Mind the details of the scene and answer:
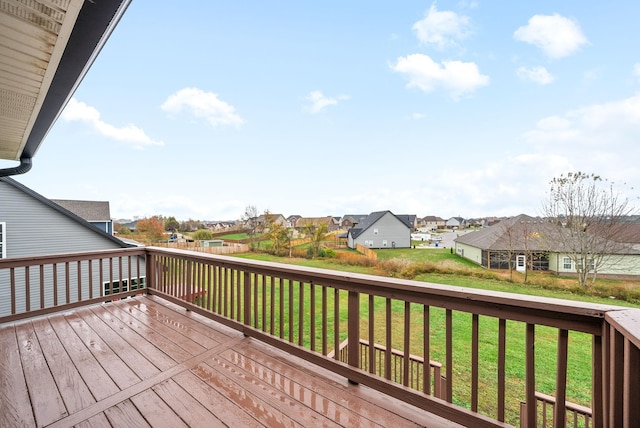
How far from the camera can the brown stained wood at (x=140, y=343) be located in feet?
6.96

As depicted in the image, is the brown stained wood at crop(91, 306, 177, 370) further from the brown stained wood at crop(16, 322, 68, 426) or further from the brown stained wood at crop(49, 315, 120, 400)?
the brown stained wood at crop(16, 322, 68, 426)

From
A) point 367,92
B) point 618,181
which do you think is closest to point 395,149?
point 367,92

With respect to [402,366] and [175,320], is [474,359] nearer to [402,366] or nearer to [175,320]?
[175,320]

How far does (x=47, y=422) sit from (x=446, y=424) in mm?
2152

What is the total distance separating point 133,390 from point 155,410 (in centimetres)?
31

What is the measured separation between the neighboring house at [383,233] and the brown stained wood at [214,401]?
2092 centimetres

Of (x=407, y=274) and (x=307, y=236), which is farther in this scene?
(x=307, y=236)

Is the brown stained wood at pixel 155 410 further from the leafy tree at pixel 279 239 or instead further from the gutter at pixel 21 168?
the leafy tree at pixel 279 239

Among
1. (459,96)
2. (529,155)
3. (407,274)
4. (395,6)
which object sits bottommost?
(407,274)

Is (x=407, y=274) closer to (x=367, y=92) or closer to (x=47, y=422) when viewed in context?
(x=367, y=92)

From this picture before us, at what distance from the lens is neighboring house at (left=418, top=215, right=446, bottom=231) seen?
99.4 feet

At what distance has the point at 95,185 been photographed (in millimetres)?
15547

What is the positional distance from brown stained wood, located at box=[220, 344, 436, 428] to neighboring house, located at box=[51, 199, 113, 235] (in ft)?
43.4

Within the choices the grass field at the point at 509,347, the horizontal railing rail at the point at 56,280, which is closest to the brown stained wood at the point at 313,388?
the horizontal railing rail at the point at 56,280
